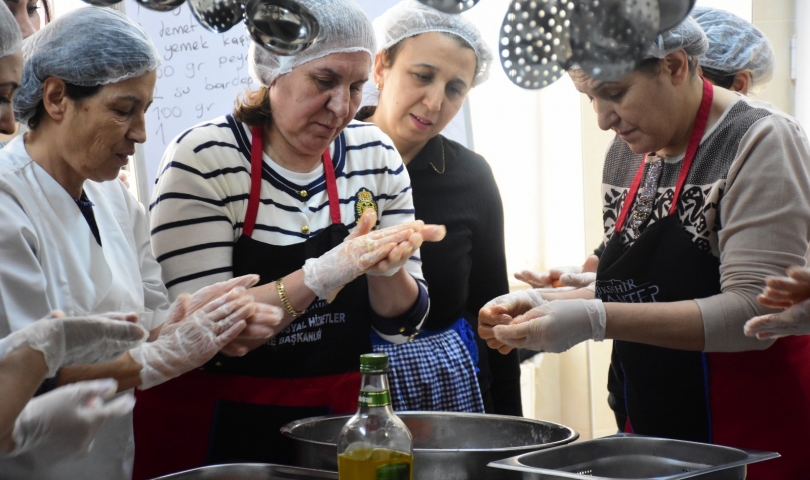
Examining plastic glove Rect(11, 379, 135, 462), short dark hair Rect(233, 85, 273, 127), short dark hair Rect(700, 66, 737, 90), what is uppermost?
short dark hair Rect(700, 66, 737, 90)

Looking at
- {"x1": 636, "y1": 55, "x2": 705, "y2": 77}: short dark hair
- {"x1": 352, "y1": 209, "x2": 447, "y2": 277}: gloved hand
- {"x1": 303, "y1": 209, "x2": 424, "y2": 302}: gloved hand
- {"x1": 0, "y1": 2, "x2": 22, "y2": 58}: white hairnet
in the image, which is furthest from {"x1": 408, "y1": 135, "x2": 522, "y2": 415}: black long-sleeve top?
{"x1": 0, "y1": 2, "x2": 22, "y2": 58}: white hairnet

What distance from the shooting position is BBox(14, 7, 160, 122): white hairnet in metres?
1.40

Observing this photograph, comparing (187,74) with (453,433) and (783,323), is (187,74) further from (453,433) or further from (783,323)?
(783,323)

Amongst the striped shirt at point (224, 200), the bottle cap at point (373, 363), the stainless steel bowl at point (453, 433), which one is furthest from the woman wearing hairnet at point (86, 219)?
the bottle cap at point (373, 363)

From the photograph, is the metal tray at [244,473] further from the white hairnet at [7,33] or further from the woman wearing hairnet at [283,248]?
the white hairnet at [7,33]

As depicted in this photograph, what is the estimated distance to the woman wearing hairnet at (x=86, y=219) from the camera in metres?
1.32

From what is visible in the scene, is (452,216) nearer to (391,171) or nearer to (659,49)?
(391,171)

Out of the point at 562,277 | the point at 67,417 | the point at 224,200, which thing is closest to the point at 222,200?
the point at 224,200

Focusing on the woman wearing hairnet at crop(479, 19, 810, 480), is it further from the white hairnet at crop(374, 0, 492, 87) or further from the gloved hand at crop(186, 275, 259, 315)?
the white hairnet at crop(374, 0, 492, 87)

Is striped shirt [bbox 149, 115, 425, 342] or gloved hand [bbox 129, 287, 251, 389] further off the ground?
striped shirt [bbox 149, 115, 425, 342]

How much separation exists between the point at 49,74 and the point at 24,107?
79 millimetres

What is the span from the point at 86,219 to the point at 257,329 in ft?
1.30

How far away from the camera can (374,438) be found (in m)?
1.06

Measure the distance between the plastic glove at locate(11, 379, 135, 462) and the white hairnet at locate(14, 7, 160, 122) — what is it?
58cm
